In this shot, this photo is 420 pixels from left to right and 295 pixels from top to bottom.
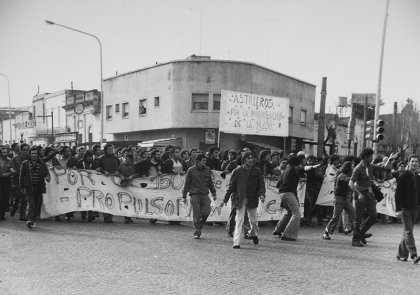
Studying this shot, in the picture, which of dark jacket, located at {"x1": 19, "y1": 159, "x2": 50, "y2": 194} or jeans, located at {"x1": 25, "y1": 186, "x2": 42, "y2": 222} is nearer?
jeans, located at {"x1": 25, "y1": 186, "x2": 42, "y2": 222}

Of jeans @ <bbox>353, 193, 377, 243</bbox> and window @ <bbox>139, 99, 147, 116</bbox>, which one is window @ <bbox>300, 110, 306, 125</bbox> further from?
jeans @ <bbox>353, 193, 377, 243</bbox>

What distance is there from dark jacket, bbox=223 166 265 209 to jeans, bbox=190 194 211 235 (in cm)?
68

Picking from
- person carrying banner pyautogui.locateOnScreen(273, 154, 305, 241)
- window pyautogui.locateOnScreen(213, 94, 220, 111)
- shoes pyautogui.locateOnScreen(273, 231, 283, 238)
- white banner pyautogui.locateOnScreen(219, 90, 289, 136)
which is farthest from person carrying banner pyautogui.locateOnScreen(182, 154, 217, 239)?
window pyautogui.locateOnScreen(213, 94, 220, 111)

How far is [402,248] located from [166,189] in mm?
5568

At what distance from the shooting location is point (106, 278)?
5863 mm

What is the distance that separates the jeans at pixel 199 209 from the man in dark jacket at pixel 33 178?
336 cm

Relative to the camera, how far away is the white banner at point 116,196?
36.0 ft

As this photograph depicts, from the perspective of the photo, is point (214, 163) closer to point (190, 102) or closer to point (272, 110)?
point (272, 110)

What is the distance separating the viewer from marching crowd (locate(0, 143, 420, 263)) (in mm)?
8195

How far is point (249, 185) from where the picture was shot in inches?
340

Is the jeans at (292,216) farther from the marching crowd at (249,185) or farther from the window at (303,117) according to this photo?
the window at (303,117)

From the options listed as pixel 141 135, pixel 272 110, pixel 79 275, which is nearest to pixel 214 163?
pixel 79 275

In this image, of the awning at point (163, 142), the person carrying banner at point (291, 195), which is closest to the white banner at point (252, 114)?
the awning at point (163, 142)

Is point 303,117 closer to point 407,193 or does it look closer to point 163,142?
point 163,142
